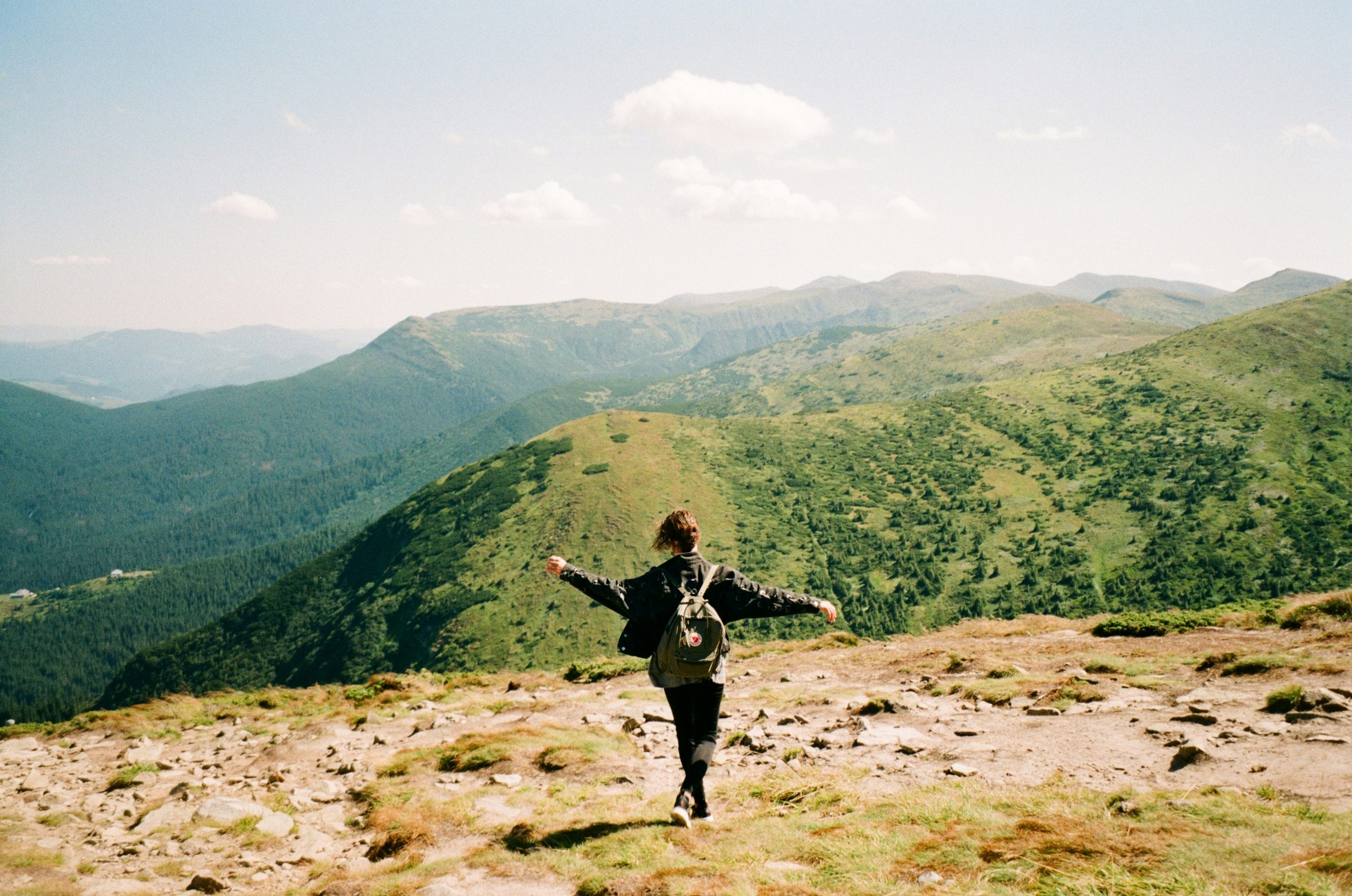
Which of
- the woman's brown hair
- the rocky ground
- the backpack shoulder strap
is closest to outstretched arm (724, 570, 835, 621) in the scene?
the backpack shoulder strap

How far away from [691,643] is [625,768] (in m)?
5.77

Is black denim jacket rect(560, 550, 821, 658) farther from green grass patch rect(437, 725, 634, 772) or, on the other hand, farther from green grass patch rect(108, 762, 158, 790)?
green grass patch rect(108, 762, 158, 790)

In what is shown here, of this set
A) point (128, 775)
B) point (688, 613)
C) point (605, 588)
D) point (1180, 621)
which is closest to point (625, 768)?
point (605, 588)

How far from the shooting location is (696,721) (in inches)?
326

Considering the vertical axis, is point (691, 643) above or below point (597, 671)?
above

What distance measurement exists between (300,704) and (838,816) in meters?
17.9

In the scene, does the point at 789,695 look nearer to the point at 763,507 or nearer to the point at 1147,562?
the point at 1147,562

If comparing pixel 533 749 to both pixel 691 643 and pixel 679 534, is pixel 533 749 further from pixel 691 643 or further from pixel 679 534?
pixel 679 534

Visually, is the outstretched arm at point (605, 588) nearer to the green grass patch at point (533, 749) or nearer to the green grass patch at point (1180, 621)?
the green grass patch at point (533, 749)

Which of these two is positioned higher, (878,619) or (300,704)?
(300,704)

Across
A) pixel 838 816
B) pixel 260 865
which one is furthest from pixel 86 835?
pixel 838 816

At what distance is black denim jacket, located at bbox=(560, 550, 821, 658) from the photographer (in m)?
8.23

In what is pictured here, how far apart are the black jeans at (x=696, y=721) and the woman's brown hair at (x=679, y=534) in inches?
69.2

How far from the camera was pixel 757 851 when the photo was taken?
24.1 ft
